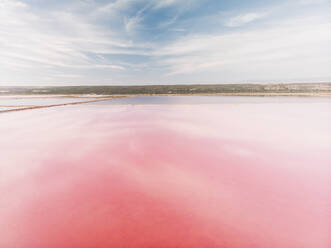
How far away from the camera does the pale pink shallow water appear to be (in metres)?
2.75

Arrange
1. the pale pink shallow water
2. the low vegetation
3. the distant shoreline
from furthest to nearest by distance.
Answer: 1. the low vegetation
2. the distant shoreline
3. the pale pink shallow water

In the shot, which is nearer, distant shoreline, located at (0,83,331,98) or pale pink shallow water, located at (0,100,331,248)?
pale pink shallow water, located at (0,100,331,248)

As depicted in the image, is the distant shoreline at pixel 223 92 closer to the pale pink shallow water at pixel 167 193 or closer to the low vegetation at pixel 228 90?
the low vegetation at pixel 228 90

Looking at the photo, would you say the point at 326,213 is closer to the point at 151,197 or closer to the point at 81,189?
the point at 151,197

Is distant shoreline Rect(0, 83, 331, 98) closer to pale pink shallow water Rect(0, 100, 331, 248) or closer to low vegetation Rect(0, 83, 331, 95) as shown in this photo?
→ low vegetation Rect(0, 83, 331, 95)

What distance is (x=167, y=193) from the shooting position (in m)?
3.79

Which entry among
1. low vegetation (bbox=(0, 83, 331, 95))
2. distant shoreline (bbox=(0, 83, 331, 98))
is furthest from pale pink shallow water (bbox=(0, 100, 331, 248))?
low vegetation (bbox=(0, 83, 331, 95))

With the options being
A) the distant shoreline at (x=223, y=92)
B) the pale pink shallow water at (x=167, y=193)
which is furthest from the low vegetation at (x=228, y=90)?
the pale pink shallow water at (x=167, y=193)

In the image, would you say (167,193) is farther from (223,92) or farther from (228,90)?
(228,90)

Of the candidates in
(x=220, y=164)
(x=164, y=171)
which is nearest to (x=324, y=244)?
(x=220, y=164)

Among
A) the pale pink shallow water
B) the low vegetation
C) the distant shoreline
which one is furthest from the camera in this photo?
the low vegetation

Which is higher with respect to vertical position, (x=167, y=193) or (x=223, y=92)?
(x=223, y=92)

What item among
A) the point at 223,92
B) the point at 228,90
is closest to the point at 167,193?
the point at 223,92

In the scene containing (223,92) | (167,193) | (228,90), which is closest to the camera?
(167,193)
